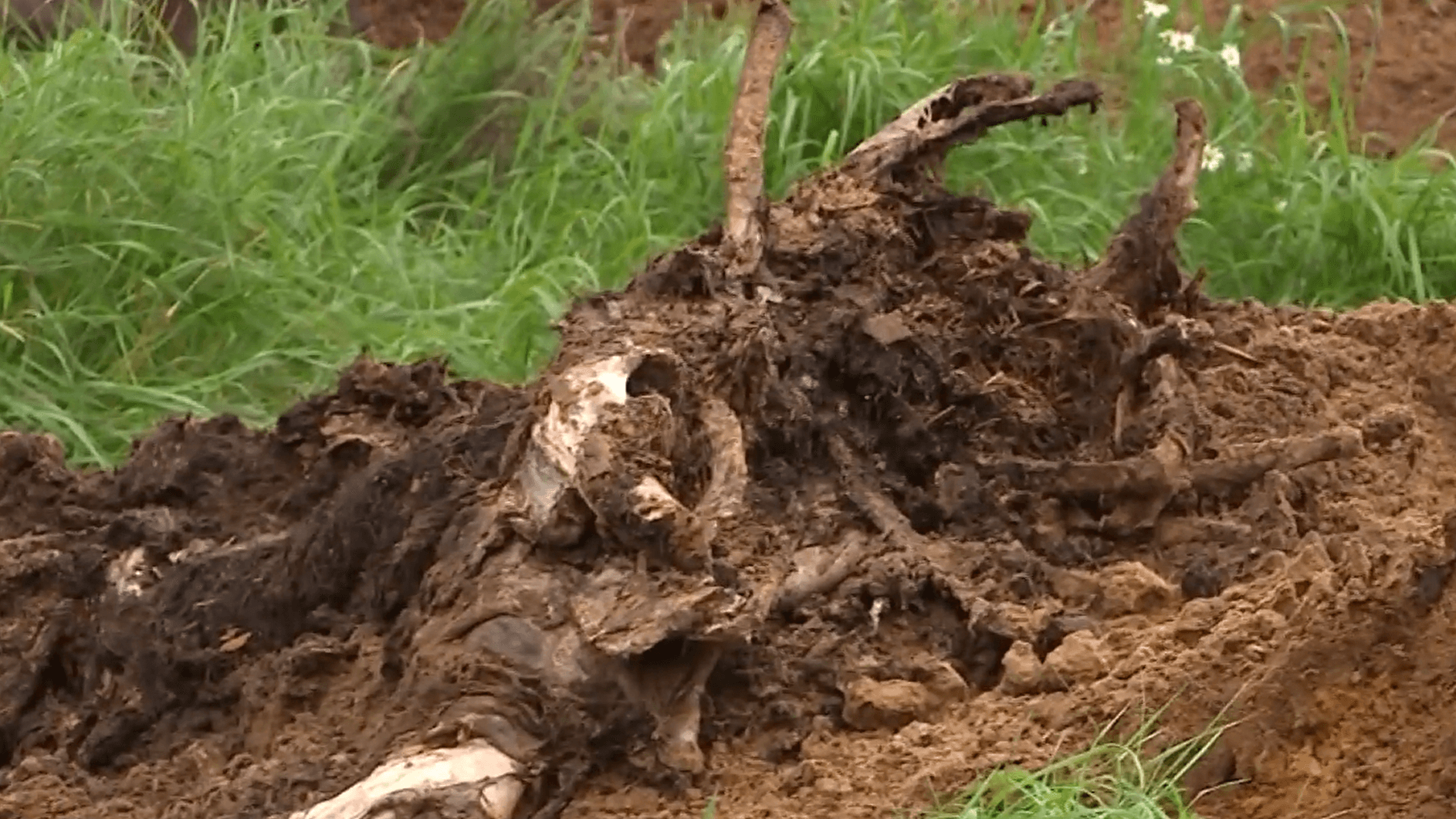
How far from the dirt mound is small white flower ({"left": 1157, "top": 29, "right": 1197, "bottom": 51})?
178cm

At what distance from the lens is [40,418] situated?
10.8 feet

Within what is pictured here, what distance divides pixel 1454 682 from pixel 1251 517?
369 mm

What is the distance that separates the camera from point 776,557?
1.92 meters

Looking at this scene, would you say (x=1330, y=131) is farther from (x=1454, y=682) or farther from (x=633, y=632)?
(x=633, y=632)

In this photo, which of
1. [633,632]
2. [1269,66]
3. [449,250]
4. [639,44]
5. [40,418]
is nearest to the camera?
[633,632]

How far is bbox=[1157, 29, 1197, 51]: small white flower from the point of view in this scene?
4.20m

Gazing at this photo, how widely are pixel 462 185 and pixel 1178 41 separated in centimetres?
160

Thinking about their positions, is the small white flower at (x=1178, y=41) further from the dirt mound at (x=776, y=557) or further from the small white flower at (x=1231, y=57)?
the dirt mound at (x=776, y=557)

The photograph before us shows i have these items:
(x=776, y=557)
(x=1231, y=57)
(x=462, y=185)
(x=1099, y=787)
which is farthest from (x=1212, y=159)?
(x=1099, y=787)

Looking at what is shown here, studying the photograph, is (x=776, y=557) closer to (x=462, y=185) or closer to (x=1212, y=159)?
(x=1212, y=159)

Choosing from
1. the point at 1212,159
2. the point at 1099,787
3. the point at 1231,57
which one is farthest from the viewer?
the point at 1231,57

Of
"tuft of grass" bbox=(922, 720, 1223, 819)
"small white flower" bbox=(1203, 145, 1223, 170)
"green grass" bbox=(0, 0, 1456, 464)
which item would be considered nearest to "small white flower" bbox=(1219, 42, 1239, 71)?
"green grass" bbox=(0, 0, 1456, 464)

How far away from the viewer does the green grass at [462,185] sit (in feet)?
11.5

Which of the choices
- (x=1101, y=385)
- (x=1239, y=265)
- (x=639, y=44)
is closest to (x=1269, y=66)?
(x=1239, y=265)
